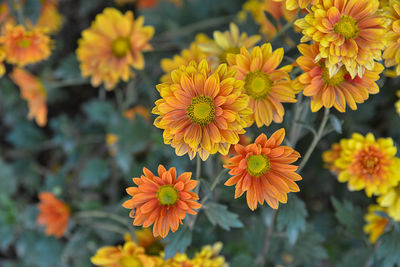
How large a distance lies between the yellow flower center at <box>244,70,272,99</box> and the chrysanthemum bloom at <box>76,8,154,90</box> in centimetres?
62

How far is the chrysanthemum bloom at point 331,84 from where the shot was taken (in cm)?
87

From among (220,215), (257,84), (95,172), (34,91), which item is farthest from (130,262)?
(34,91)

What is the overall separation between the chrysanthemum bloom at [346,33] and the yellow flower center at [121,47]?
0.81 meters

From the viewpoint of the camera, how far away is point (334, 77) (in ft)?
2.95

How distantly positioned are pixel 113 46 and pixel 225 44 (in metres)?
0.53

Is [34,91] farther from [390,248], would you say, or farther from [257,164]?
[390,248]

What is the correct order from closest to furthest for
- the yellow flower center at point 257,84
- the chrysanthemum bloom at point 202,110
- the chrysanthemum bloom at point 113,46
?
1. the chrysanthemum bloom at point 202,110
2. the yellow flower center at point 257,84
3. the chrysanthemum bloom at point 113,46

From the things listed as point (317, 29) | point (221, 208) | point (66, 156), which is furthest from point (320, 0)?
point (66, 156)

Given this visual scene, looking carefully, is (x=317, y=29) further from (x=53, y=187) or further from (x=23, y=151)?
(x=23, y=151)

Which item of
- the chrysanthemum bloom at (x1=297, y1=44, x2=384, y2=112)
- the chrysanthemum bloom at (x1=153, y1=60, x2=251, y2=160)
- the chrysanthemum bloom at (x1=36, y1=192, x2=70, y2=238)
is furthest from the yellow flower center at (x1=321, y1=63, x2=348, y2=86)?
the chrysanthemum bloom at (x1=36, y1=192, x2=70, y2=238)

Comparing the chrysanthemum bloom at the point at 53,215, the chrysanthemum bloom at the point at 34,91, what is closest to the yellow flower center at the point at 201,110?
the chrysanthemum bloom at the point at 53,215

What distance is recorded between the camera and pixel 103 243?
68.7 inches

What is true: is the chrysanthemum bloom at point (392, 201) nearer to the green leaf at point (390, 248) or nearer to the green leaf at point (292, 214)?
the green leaf at point (390, 248)

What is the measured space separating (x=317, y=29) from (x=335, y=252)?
1.13 m
